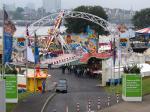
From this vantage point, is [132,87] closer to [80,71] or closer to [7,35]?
[7,35]

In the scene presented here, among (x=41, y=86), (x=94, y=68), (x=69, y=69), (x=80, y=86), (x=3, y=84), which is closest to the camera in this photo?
(x=3, y=84)

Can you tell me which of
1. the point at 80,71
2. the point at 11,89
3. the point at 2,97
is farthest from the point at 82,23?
the point at 2,97

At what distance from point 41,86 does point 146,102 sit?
45.6ft

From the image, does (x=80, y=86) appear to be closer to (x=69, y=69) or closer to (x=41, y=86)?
(x=41, y=86)

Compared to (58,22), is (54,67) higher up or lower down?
lower down

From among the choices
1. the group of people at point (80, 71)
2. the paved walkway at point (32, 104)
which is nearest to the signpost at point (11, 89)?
the paved walkway at point (32, 104)

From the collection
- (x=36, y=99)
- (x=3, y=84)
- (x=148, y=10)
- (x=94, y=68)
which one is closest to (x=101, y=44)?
(x=94, y=68)

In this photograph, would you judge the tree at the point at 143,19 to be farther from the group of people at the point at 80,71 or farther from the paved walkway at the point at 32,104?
the paved walkway at the point at 32,104

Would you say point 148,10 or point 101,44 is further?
point 148,10

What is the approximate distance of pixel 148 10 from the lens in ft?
524

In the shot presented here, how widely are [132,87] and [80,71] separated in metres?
32.1

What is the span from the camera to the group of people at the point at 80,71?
61719mm

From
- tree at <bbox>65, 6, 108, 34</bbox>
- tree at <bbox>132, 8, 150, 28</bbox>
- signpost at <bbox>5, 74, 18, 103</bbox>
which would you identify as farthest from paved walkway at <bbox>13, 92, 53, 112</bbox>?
tree at <bbox>132, 8, 150, 28</bbox>

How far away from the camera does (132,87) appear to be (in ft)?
101
